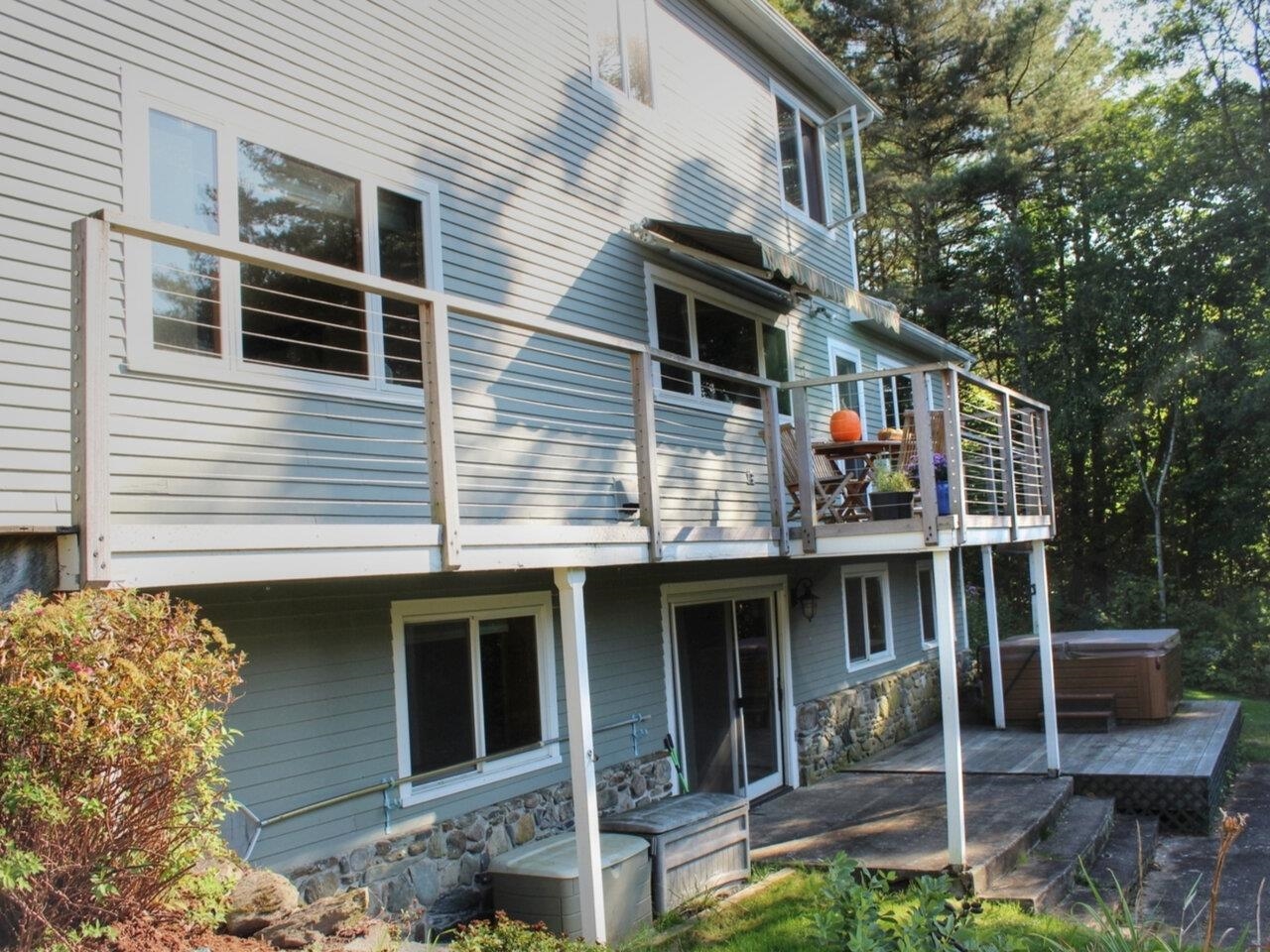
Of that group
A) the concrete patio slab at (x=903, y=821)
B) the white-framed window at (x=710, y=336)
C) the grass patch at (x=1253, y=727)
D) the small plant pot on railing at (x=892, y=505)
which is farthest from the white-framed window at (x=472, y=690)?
the grass patch at (x=1253, y=727)

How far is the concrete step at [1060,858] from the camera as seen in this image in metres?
7.30

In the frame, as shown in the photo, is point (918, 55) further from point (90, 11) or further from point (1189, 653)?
point (90, 11)

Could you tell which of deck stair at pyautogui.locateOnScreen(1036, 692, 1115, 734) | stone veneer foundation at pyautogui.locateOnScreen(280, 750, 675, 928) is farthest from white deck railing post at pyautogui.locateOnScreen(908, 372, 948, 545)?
deck stair at pyautogui.locateOnScreen(1036, 692, 1115, 734)

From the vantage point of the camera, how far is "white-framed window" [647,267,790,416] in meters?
9.96

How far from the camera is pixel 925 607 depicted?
16.8 m

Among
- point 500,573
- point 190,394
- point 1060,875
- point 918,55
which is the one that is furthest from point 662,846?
point 918,55

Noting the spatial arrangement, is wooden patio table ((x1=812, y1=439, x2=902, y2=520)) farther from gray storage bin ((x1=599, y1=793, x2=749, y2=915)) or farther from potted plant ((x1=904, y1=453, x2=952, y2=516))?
gray storage bin ((x1=599, y1=793, x2=749, y2=915))

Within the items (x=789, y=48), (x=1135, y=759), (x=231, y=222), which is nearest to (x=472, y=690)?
(x=231, y=222)

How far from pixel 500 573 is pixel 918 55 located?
22.9 m

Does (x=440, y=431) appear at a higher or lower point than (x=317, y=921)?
higher

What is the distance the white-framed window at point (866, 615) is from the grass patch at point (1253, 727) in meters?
4.46

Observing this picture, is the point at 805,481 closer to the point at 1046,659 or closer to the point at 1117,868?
the point at 1046,659

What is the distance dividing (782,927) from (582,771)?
5.47 feet

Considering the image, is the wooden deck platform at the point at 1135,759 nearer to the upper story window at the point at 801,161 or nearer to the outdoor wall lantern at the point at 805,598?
the outdoor wall lantern at the point at 805,598
